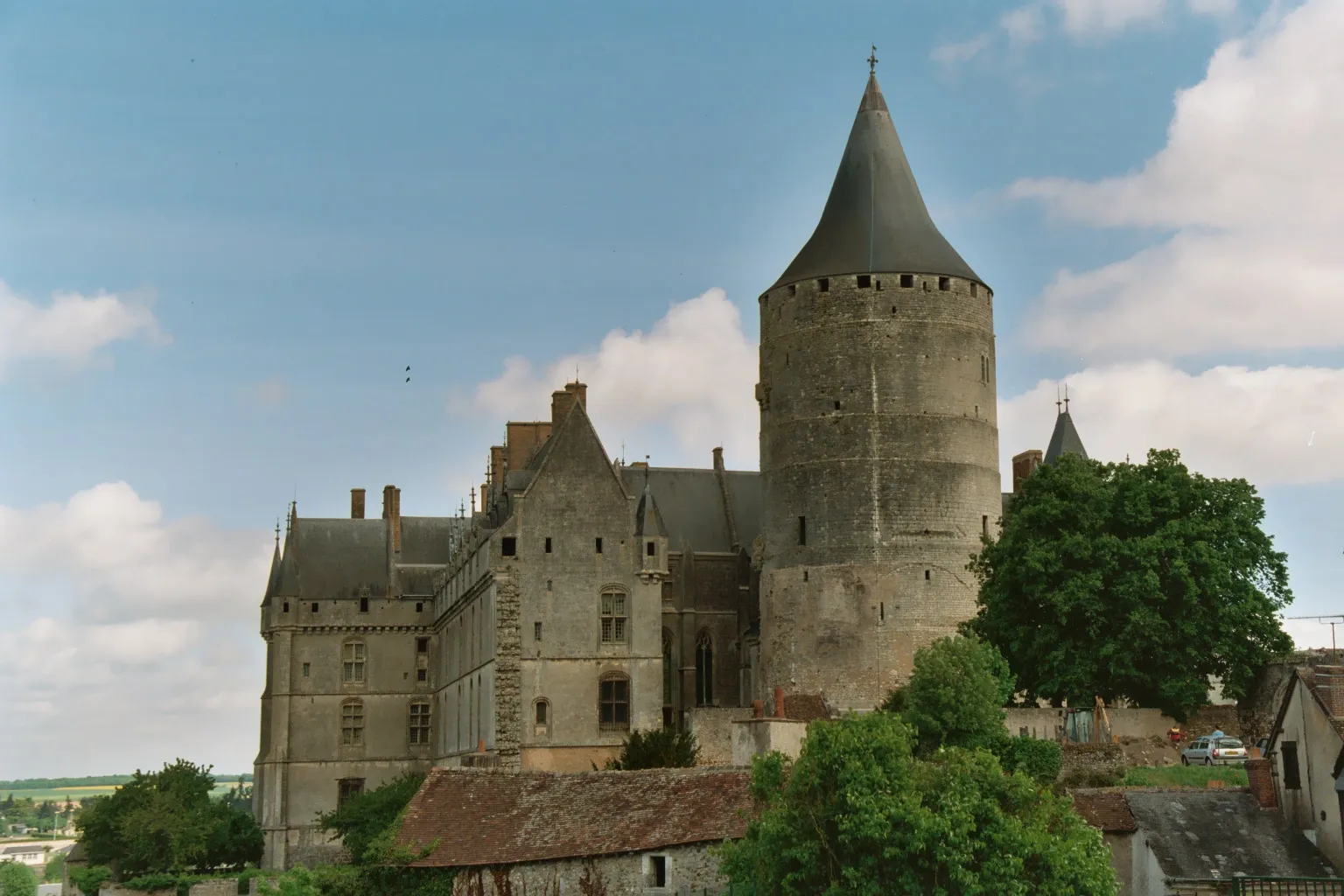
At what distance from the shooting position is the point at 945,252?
55.3 m

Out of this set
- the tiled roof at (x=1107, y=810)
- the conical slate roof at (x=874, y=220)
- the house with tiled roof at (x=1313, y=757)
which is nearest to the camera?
the house with tiled roof at (x=1313, y=757)

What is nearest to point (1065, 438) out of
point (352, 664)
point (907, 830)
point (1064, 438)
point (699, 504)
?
point (1064, 438)

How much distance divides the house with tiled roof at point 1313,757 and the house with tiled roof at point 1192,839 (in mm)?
387

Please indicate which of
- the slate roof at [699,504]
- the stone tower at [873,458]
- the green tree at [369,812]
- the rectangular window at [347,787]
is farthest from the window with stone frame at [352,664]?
the stone tower at [873,458]

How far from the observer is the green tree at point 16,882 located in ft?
287

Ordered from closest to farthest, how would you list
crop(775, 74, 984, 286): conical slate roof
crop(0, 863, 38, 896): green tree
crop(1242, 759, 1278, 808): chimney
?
crop(1242, 759, 1278, 808): chimney < crop(775, 74, 984, 286): conical slate roof < crop(0, 863, 38, 896): green tree

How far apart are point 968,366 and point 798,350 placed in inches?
204

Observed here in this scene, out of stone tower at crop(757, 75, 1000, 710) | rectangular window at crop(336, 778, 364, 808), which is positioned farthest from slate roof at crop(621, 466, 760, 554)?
rectangular window at crop(336, 778, 364, 808)

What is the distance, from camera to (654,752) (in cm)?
4553

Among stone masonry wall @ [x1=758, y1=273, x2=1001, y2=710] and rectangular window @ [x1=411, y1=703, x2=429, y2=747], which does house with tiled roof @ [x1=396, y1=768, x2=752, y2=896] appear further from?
rectangular window @ [x1=411, y1=703, x2=429, y2=747]

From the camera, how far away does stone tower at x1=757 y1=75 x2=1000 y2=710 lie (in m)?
52.8

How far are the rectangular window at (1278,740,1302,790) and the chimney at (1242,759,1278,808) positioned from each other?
37cm

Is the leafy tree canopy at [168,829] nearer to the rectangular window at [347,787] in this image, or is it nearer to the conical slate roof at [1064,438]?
the rectangular window at [347,787]

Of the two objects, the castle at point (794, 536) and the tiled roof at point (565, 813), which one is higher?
the castle at point (794, 536)
